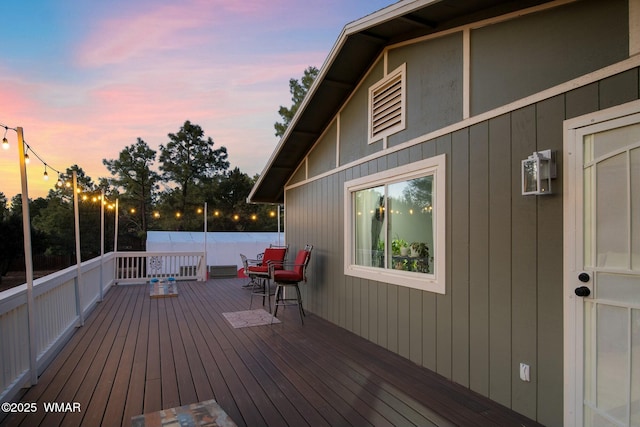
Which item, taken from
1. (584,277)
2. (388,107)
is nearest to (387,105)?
(388,107)

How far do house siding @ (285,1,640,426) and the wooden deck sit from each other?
8.5 inches

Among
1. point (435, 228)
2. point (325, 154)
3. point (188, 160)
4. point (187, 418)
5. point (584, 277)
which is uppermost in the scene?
point (188, 160)

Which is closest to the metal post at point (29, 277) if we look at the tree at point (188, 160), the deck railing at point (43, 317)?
the deck railing at point (43, 317)

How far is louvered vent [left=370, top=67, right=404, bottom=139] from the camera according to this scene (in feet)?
12.4

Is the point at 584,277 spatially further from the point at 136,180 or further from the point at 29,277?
the point at 136,180

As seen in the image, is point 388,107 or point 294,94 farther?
point 294,94

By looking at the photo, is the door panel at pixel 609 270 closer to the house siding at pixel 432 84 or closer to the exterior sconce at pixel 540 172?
the exterior sconce at pixel 540 172

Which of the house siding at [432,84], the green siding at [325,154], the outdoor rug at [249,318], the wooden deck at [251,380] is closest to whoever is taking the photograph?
the wooden deck at [251,380]

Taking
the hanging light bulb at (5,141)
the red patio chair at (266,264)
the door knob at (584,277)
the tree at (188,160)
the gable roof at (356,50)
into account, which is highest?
the tree at (188,160)

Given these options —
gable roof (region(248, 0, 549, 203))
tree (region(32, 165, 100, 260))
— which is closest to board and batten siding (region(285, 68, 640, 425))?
gable roof (region(248, 0, 549, 203))

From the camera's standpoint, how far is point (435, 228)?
328 cm

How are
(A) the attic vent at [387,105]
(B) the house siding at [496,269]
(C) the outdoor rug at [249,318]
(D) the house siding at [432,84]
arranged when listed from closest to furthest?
(B) the house siding at [496,269] → (D) the house siding at [432,84] → (A) the attic vent at [387,105] → (C) the outdoor rug at [249,318]

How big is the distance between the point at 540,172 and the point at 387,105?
214 centimetres

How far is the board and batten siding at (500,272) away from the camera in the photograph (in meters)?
2.21
